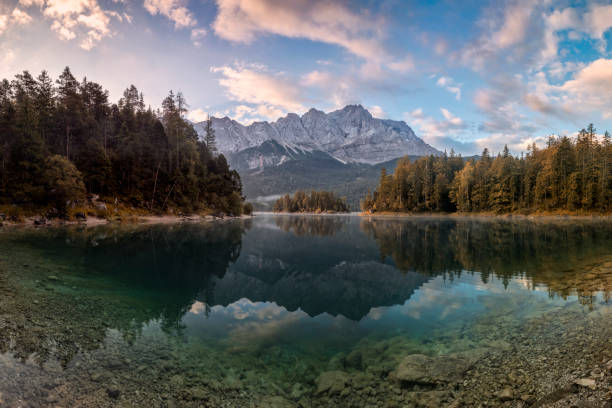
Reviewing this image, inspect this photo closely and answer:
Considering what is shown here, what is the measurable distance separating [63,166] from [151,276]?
55.9 metres

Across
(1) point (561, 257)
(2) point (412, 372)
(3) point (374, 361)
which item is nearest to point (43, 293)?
(3) point (374, 361)

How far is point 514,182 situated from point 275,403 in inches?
5145

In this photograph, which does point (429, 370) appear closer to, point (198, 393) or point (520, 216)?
point (198, 393)

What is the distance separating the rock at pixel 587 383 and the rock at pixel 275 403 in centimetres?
683

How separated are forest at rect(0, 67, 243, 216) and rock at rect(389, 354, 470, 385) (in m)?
69.3

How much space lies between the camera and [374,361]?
8.98m

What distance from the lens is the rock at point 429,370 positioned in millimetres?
7664

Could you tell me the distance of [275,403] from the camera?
697cm

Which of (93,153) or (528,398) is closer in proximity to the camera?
(528,398)

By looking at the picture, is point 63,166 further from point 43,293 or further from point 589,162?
point 589,162

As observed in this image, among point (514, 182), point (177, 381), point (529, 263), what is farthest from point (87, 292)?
point (514, 182)

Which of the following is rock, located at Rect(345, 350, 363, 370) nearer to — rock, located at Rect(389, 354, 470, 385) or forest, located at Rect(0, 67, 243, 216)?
rock, located at Rect(389, 354, 470, 385)

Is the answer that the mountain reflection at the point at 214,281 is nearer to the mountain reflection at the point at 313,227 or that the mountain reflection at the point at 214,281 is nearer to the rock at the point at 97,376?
the rock at the point at 97,376

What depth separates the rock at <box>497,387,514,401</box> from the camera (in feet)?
21.8
